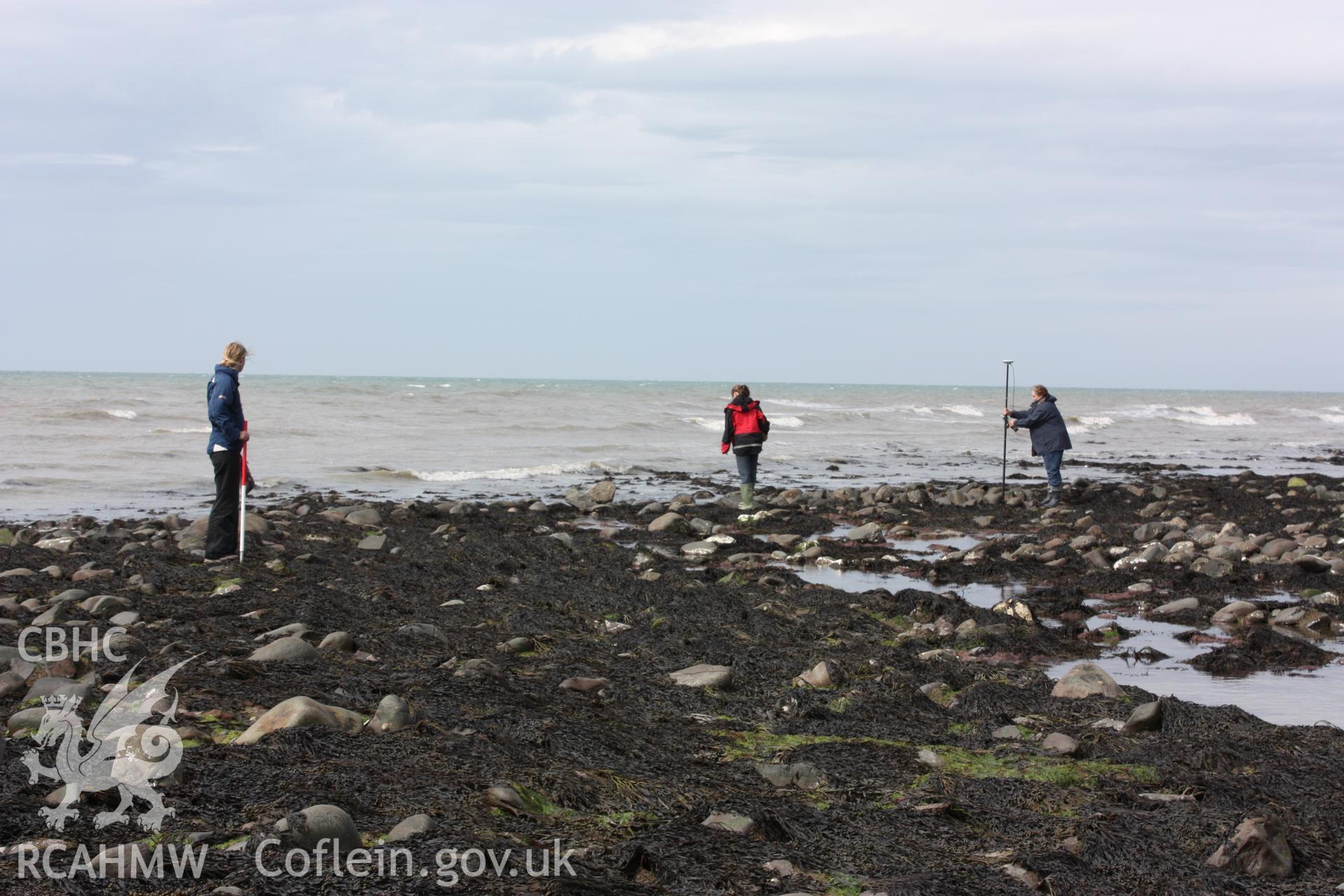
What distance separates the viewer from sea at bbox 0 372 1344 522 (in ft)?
67.9

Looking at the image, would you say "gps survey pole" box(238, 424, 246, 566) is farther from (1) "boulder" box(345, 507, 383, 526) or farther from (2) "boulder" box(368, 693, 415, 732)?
(2) "boulder" box(368, 693, 415, 732)

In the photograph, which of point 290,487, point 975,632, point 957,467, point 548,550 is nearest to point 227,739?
point 975,632

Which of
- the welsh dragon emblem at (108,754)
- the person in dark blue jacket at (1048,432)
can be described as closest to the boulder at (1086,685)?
the welsh dragon emblem at (108,754)

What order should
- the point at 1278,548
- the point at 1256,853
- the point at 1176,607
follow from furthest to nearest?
the point at 1278,548, the point at 1176,607, the point at 1256,853

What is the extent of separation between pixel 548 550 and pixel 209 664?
630 centimetres

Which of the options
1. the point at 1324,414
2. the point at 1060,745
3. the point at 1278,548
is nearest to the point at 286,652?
the point at 1060,745

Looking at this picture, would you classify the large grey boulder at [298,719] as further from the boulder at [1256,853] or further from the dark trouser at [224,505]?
the dark trouser at [224,505]

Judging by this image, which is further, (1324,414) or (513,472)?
(1324,414)

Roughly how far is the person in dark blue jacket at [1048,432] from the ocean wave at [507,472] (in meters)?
9.68

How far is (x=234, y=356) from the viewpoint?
966 cm

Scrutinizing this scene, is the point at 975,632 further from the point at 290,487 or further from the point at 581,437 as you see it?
the point at 581,437

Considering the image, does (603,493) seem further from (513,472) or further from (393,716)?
(393,716)

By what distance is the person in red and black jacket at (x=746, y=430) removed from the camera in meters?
16.6

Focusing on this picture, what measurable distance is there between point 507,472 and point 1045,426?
11.8 metres
